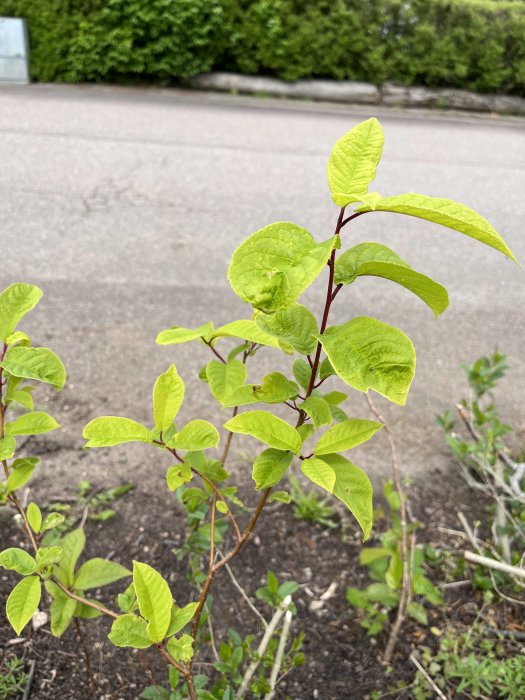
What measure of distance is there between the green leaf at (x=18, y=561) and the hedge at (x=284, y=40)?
9149 millimetres

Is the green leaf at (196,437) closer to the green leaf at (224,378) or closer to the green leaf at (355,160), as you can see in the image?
the green leaf at (224,378)

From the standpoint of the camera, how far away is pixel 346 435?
106cm

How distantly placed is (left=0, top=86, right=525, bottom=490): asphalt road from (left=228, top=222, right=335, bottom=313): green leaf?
1.78 metres

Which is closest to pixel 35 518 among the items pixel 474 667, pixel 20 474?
pixel 20 474

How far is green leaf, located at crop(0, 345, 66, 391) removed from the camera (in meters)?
1.14

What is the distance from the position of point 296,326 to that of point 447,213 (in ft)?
1.06

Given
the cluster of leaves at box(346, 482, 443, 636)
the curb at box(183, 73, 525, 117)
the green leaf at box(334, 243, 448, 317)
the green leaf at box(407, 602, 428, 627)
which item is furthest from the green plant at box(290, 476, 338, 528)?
the curb at box(183, 73, 525, 117)

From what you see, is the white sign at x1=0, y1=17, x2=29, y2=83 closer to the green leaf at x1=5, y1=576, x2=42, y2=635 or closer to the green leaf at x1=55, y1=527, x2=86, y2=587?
the green leaf at x1=55, y1=527, x2=86, y2=587

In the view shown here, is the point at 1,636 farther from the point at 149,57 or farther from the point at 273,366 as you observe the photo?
the point at 149,57

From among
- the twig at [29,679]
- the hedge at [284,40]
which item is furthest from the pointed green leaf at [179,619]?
the hedge at [284,40]

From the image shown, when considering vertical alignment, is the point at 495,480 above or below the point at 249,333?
below

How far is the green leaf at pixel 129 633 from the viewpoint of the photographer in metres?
1.04

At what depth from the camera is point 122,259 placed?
417 centimetres

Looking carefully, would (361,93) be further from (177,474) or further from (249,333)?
(177,474)
